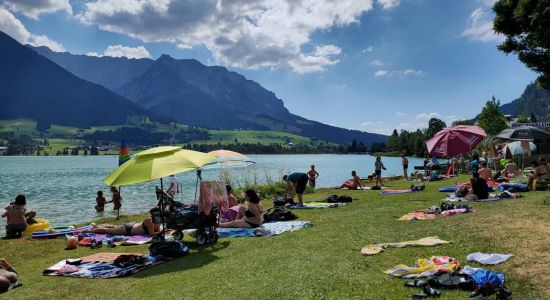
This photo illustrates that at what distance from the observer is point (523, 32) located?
15.7 meters

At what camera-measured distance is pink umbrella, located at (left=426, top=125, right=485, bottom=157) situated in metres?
20.4

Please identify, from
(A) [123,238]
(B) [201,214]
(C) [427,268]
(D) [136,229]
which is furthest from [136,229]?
(C) [427,268]

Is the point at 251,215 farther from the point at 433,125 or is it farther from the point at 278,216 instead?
the point at 433,125

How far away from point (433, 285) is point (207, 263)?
18.3 feet

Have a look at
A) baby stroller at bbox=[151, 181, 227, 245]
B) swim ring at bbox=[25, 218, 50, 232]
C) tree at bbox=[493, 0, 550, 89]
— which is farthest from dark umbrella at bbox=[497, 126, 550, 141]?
swim ring at bbox=[25, 218, 50, 232]

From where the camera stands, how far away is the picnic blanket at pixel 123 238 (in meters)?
14.3

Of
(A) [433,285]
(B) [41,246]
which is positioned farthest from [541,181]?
(B) [41,246]

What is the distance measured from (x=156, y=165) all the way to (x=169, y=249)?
2.38m

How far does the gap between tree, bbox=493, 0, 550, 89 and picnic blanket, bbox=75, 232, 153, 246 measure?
14494 millimetres

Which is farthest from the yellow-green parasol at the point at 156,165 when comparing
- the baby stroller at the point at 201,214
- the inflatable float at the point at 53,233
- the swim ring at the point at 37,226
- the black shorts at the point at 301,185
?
the black shorts at the point at 301,185

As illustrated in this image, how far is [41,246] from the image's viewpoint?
1470 centimetres

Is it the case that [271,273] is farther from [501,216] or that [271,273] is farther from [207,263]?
[501,216]

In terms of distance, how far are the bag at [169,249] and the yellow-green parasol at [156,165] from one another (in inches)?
78.2

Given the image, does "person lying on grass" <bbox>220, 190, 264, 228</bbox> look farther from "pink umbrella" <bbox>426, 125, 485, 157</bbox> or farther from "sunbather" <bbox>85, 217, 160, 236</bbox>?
"pink umbrella" <bbox>426, 125, 485, 157</bbox>
